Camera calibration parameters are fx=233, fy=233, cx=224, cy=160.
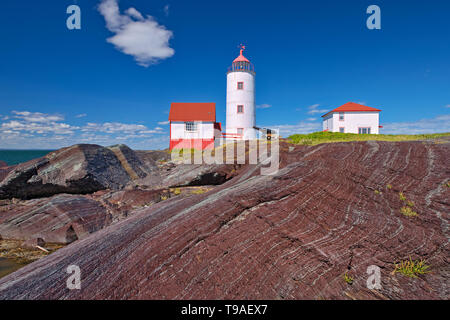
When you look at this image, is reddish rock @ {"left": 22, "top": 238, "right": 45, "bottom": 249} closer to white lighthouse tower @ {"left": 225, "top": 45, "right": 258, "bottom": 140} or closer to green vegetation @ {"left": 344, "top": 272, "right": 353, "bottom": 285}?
green vegetation @ {"left": 344, "top": 272, "right": 353, "bottom": 285}

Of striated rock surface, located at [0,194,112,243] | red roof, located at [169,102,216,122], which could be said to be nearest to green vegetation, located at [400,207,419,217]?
striated rock surface, located at [0,194,112,243]

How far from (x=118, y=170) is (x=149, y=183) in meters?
2.52

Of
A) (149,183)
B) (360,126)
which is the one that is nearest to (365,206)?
(149,183)

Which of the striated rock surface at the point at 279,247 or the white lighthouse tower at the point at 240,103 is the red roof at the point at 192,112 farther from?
the striated rock surface at the point at 279,247

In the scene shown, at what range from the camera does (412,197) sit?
6215mm

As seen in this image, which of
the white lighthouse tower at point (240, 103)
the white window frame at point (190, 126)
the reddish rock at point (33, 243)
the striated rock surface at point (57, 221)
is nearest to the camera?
the reddish rock at point (33, 243)

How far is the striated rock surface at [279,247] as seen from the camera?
3.76 meters

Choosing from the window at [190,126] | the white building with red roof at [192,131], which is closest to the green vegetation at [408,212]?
the white building with red roof at [192,131]

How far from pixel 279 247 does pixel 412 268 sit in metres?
2.24

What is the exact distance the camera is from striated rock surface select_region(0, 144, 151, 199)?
13188 millimetres

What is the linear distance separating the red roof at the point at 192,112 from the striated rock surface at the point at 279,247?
3304 cm

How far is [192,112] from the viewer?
39.8 metres

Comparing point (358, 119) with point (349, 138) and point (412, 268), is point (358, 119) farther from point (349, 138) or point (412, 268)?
point (412, 268)

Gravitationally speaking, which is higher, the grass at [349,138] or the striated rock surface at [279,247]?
the grass at [349,138]
